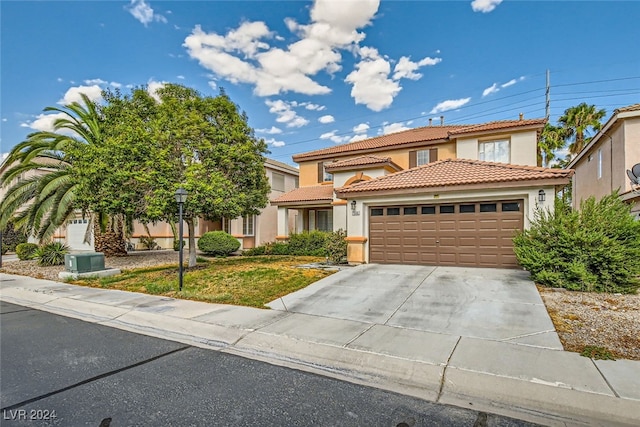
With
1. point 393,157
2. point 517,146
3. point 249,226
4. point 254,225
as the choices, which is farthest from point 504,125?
point 249,226

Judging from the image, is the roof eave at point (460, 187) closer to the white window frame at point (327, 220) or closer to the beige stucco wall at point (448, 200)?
the beige stucco wall at point (448, 200)

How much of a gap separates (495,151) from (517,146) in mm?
1046

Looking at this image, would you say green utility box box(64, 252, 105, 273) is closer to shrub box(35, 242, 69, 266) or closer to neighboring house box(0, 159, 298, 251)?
shrub box(35, 242, 69, 266)

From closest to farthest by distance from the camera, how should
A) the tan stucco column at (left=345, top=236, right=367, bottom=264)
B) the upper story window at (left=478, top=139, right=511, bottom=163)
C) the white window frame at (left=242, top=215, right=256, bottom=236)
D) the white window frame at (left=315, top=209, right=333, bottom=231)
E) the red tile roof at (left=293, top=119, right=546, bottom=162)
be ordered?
the tan stucco column at (left=345, top=236, right=367, bottom=264)
the red tile roof at (left=293, top=119, right=546, bottom=162)
the upper story window at (left=478, top=139, right=511, bottom=163)
the white window frame at (left=315, top=209, right=333, bottom=231)
the white window frame at (left=242, top=215, right=256, bottom=236)

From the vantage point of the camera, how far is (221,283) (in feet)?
32.7

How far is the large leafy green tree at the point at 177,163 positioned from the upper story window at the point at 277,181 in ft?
33.2

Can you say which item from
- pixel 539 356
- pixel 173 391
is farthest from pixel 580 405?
pixel 173 391

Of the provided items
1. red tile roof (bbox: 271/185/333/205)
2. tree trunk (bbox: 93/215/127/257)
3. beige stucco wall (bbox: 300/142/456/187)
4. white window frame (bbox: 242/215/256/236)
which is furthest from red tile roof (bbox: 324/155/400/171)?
tree trunk (bbox: 93/215/127/257)

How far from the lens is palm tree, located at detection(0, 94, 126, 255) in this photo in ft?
47.4

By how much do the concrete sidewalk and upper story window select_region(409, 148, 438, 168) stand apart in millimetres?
14975

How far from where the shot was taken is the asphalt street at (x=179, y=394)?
10.5 ft

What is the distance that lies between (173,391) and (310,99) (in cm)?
2651

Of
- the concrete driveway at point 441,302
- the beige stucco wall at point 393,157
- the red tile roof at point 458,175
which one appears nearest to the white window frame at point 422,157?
the beige stucco wall at point 393,157

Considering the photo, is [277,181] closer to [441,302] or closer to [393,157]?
[393,157]
